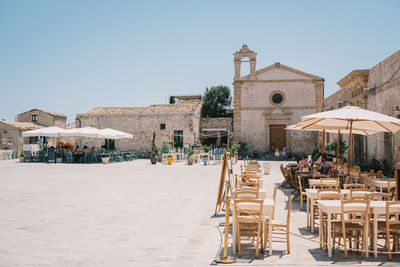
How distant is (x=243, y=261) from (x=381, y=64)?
37.0ft

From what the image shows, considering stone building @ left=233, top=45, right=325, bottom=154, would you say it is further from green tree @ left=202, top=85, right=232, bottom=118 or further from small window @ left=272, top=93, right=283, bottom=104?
green tree @ left=202, top=85, right=232, bottom=118

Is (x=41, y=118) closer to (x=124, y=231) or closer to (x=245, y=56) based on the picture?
(x=245, y=56)

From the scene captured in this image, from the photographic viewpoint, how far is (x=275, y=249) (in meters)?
4.69

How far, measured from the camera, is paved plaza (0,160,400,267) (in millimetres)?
4199

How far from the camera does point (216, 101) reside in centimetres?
3909

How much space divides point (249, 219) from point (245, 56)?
23897mm

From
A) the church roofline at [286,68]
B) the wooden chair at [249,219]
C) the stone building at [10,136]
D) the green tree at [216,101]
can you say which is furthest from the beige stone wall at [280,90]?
the wooden chair at [249,219]

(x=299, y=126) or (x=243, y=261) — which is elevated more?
(x=299, y=126)

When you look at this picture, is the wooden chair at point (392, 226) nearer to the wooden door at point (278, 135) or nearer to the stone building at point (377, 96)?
the stone building at point (377, 96)

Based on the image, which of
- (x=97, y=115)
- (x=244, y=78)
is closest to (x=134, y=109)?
(x=97, y=115)

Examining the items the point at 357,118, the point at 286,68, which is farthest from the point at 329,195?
the point at 286,68

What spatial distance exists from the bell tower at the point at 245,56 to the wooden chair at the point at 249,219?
23.3m

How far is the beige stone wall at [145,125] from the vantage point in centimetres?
2820

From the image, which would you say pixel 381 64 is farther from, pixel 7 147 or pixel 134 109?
pixel 7 147
